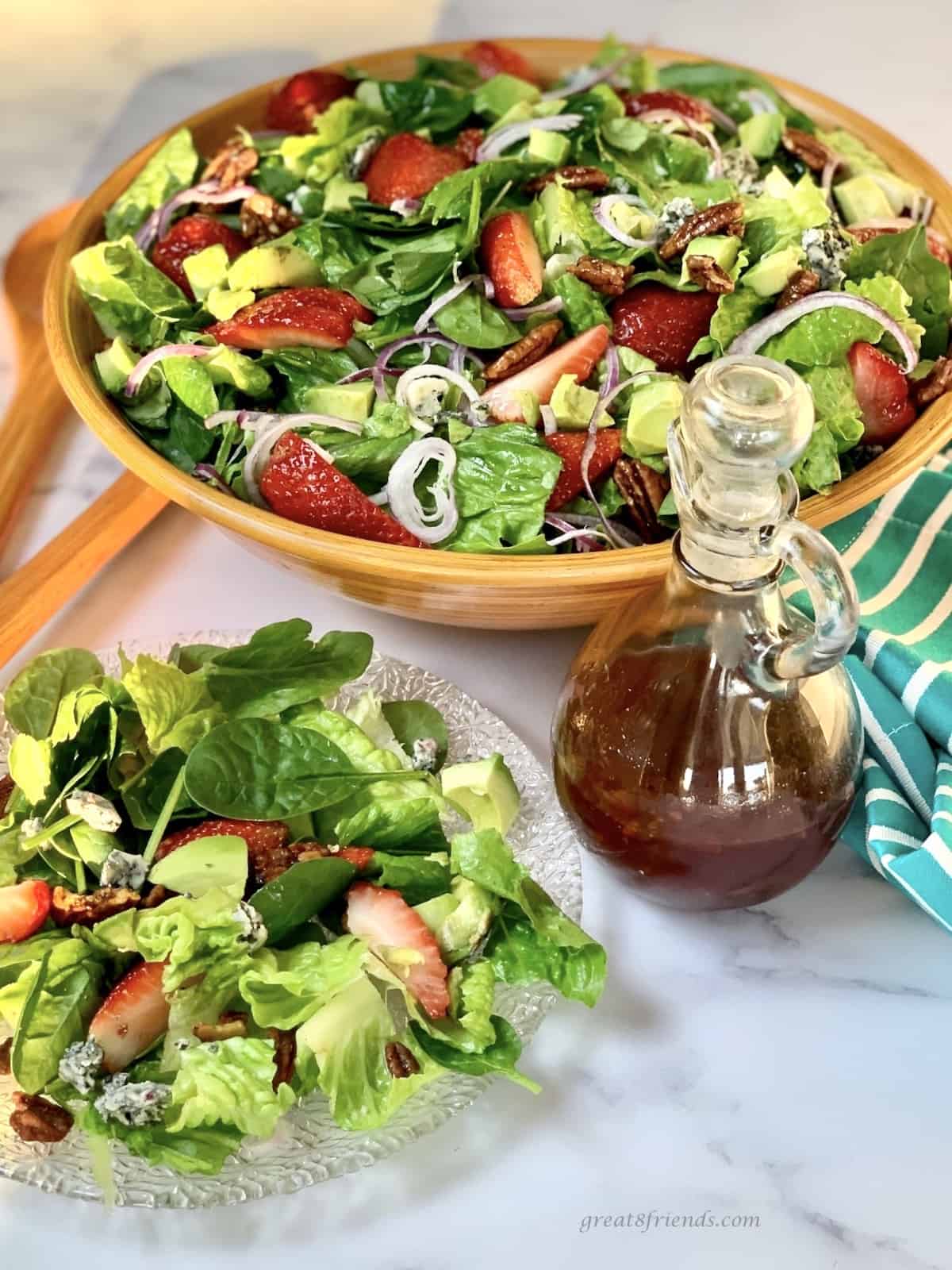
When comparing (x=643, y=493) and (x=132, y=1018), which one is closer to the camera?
(x=132, y=1018)

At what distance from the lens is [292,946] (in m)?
0.94

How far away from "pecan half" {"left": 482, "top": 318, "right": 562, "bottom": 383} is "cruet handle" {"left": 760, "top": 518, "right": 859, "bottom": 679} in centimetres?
46

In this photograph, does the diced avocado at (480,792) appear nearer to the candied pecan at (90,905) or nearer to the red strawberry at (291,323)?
the candied pecan at (90,905)

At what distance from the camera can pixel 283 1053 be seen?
893 millimetres

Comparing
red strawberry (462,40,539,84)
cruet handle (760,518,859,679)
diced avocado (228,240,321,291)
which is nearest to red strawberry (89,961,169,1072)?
cruet handle (760,518,859,679)

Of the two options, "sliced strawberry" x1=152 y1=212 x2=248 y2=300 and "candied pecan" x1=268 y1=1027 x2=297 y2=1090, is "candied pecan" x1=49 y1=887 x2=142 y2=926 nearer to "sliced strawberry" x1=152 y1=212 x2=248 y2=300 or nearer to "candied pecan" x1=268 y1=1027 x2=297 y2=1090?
"candied pecan" x1=268 y1=1027 x2=297 y2=1090

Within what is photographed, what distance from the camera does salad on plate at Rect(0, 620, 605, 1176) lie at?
2.85 feet

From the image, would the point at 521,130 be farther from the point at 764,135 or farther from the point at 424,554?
the point at 424,554

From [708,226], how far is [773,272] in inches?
3.0

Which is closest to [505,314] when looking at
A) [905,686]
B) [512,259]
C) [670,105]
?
[512,259]

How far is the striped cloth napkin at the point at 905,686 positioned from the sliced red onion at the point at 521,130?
1.70 feet

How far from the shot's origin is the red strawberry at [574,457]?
1.18 metres

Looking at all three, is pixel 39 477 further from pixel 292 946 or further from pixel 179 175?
pixel 292 946

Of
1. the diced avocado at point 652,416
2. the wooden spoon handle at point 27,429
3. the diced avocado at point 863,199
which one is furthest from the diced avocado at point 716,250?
the wooden spoon handle at point 27,429
